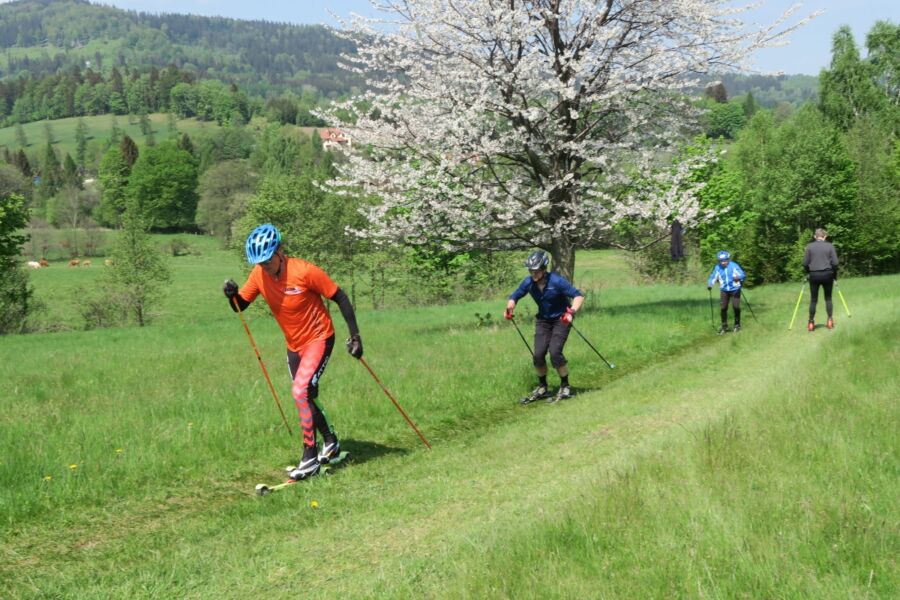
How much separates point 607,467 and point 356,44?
55.2 ft

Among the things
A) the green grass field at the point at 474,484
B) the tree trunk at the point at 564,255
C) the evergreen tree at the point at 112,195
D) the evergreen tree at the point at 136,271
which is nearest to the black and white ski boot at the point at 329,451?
the green grass field at the point at 474,484

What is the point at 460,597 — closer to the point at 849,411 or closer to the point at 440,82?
the point at 849,411

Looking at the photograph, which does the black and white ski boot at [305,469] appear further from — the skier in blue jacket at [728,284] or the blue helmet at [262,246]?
the skier in blue jacket at [728,284]

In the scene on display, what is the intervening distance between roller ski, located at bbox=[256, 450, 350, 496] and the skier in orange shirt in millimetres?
12

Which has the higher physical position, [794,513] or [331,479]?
[794,513]

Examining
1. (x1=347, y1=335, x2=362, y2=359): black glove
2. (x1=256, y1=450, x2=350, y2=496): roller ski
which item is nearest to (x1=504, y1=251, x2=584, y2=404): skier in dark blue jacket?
(x1=347, y1=335, x2=362, y2=359): black glove

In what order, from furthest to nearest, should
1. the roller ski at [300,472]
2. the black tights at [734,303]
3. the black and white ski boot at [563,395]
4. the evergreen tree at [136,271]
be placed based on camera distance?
the evergreen tree at [136,271], the black tights at [734,303], the black and white ski boot at [563,395], the roller ski at [300,472]

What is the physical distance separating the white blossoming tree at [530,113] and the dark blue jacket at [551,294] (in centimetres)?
761

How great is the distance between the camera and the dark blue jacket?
1160 centimetres

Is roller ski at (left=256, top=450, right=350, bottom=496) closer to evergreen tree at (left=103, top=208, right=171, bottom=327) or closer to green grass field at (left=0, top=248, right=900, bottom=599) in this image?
green grass field at (left=0, top=248, right=900, bottom=599)

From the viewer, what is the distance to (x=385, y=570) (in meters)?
5.14

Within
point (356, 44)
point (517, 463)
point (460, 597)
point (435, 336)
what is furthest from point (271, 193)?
point (460, 597)

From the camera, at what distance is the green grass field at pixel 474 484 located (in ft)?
14.1

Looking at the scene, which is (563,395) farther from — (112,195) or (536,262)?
(112,195)
